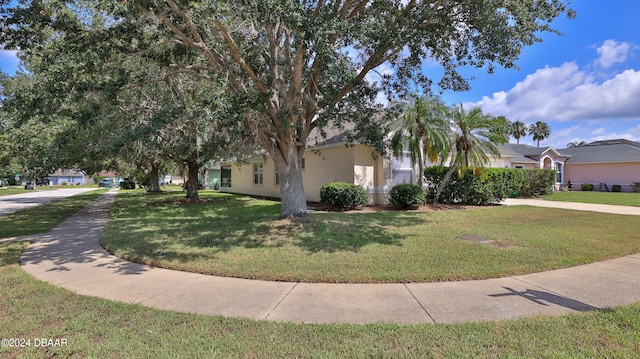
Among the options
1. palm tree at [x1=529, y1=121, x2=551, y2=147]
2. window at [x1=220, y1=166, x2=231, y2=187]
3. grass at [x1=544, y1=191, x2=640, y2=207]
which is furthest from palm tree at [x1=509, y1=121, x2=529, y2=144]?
window at [x1=220, y1=166, x2=231, y2=187]

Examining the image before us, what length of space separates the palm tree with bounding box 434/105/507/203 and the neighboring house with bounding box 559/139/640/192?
70.5 ft

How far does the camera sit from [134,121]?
517 inches

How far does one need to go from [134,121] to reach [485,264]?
1314 cm

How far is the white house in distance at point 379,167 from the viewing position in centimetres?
1569

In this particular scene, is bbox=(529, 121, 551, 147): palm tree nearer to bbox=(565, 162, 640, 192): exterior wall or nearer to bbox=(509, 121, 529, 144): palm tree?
bbox=(509, 121, 529, 144): palm tree

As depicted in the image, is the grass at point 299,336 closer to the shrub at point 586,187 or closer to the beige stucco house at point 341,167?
the beige stucco house at point 341,167

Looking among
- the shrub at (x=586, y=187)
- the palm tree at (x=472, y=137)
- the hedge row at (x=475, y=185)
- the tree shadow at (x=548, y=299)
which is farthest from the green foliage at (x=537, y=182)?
the tree shadow at (x=548, y=299)

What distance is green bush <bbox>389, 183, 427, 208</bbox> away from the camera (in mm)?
13977

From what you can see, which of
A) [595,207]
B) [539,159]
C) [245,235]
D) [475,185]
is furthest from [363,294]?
[539,159]

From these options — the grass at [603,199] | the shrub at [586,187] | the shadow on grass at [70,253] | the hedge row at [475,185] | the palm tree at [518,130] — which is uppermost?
the palm tree at [518,130]

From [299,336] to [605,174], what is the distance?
3608 centimetres

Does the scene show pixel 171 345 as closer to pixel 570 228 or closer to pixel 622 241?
pixel 622 241

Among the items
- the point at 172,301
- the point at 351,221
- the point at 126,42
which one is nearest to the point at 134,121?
the point at 126,42

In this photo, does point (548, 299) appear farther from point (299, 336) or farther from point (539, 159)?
point (539, 159)
